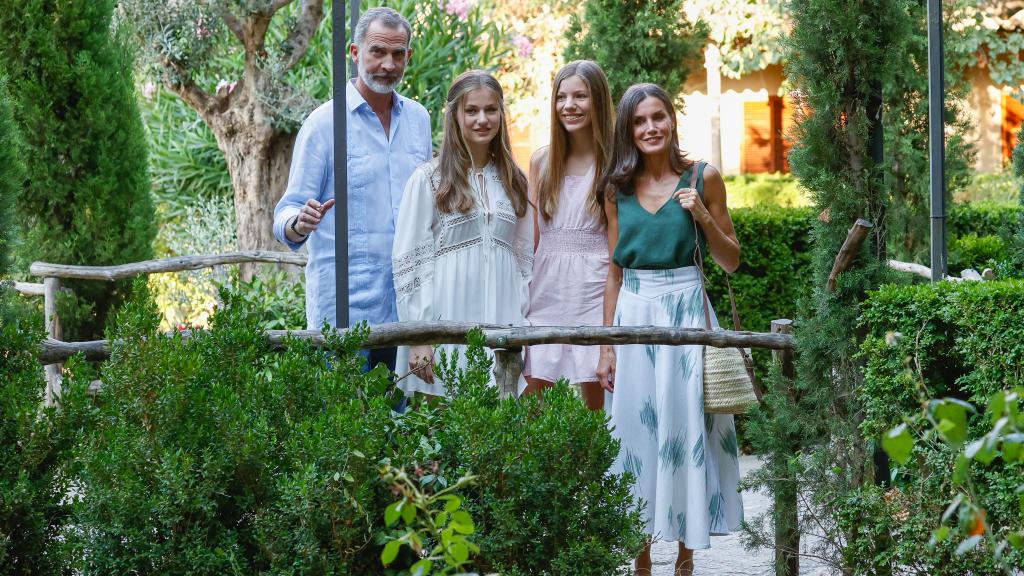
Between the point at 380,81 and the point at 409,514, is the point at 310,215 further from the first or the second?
the point at 409,514

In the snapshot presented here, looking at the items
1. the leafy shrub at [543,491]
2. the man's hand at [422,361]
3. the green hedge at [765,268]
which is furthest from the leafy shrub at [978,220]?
the leafy shrub at [543,491]

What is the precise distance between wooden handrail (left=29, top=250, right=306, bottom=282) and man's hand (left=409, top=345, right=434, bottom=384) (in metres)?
3.16

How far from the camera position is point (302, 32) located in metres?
8.85

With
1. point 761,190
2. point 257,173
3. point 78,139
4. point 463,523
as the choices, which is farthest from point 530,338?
point 761,190

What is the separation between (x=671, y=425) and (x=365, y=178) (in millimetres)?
1476

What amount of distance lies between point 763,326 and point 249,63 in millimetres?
4375

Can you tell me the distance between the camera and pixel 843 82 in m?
3.71

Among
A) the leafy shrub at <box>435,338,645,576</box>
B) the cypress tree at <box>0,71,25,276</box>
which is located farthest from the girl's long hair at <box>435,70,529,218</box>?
the cypress tree at <box>0,71,25,276</box>

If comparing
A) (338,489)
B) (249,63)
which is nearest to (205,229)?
(249,63)

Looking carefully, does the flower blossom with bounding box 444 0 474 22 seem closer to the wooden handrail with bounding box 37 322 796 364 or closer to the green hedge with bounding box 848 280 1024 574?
the wooden handrail with bounding box 37 322 796 364

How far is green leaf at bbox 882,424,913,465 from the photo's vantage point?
1.84 m

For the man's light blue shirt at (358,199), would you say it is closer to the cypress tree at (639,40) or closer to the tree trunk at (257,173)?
the cypress tree at (639,40)

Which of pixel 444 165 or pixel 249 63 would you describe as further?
pixel 249 63

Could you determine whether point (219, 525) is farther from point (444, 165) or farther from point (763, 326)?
point (763, 326)
